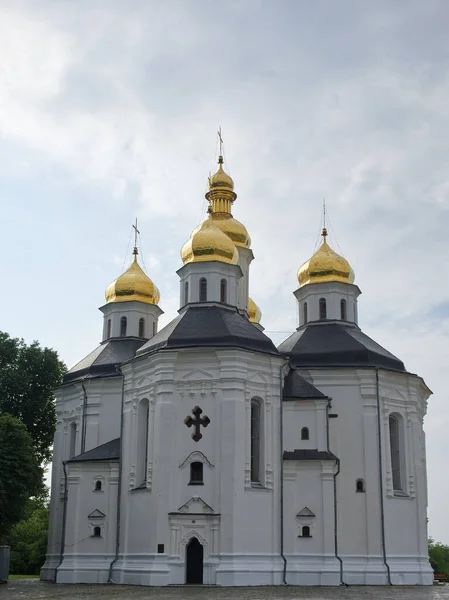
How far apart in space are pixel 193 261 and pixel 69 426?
9.31m

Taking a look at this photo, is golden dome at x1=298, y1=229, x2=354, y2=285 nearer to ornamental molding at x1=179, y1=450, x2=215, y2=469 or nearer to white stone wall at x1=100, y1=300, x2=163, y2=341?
white stone wall at x1=100, y1=300, x2=163, y2=341

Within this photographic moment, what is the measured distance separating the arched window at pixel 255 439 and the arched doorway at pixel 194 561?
284cm

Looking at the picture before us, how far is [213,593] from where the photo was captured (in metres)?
22.4

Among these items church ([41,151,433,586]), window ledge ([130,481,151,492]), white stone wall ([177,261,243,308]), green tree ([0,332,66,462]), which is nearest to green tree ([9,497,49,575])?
green tree ([0,332,66,462])

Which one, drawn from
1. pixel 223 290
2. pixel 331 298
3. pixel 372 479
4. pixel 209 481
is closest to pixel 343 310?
pixel 331 298

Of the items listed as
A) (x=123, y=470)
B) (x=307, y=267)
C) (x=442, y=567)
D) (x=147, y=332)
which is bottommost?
(x=442, y=567)

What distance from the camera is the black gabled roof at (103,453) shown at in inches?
1177

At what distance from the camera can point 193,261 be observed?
31.1 meters

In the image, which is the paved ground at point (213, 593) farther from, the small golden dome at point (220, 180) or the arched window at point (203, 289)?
the small golden dome at point (220, 180)

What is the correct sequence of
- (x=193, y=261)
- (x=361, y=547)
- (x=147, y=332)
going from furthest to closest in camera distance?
(x=147, y=332) → (x=193, y=261) → (x=361, y=547)

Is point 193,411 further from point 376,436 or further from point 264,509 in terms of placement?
point 376,436

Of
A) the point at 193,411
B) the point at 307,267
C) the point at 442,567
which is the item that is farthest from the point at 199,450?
the point at 442,567

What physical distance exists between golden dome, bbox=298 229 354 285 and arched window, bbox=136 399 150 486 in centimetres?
1021

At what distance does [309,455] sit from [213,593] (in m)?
7.03
